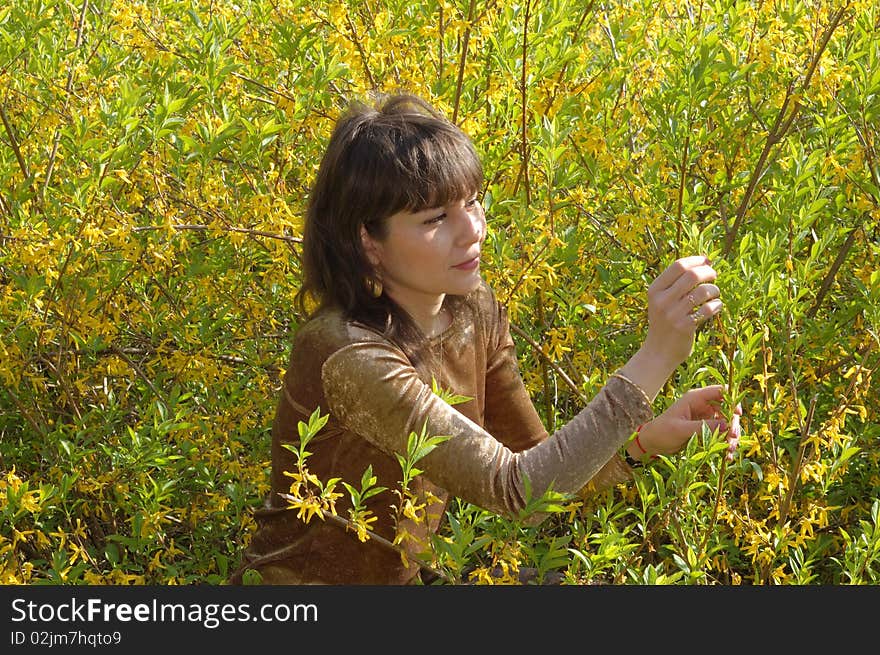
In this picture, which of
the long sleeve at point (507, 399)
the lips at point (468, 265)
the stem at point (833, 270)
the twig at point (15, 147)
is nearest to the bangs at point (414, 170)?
the lips at point (468, 265)

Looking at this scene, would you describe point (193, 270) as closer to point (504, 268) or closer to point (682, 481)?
point (504, 268)

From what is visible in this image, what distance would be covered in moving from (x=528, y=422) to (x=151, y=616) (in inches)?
33.2

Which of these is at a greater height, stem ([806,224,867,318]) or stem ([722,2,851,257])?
stem ([722,2,851,257])

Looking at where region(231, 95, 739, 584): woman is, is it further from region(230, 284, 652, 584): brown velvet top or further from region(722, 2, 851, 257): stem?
region(722, 2, 851, 257): stem

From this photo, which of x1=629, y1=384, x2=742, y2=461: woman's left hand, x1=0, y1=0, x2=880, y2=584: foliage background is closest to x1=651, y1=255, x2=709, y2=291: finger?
x1=0, y1=0, x2=880, y2=584: foliage background

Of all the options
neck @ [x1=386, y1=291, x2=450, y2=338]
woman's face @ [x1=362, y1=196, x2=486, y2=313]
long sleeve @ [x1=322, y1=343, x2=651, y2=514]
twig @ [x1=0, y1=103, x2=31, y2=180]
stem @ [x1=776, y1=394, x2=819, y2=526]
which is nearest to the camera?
long sleeve @ [x1=322, y1=343, x2=651, y2=514]

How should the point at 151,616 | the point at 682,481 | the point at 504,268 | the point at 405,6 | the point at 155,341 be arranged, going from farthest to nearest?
the point at 155,341 → the point at 405,6 → the point at 504,268 → the point at 151,616 → the point at 682,481

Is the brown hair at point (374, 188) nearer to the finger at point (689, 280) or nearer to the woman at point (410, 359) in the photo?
the woman at point (410, 359)

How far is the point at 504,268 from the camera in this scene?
7.59ft

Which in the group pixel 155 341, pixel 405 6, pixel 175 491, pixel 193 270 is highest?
pixel 405 6

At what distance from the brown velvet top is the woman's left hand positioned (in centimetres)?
15

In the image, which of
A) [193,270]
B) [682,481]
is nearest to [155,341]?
[193,270]

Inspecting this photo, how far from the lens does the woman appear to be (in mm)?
1982

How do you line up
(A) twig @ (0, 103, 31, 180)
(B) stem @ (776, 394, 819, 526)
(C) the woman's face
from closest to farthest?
(B) stem @ (776, 394, 819, 526) < (C) the woman's face < (A) twig @ (0, 103, 31, 180)
